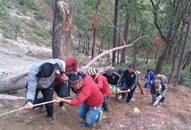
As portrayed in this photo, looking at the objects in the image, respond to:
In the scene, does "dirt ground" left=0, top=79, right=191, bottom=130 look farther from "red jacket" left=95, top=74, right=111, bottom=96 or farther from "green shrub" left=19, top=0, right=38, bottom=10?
"green shrub" left=19, top=0, right=38, bottom=10

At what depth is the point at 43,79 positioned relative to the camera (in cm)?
817

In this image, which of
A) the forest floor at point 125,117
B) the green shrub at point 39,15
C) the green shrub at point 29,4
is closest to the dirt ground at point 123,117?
the forest floor at point 125,117

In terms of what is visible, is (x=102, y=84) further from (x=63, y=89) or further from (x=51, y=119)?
(x=51, y=119)

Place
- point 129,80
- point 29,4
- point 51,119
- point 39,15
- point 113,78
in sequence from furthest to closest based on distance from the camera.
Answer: point 29,4 → point 39,15 → point 113,78 → point 129,80 → point 51,119

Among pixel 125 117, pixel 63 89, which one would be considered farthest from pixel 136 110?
pixel 63 89

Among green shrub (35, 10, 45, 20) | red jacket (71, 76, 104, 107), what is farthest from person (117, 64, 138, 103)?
green shrub (35, 10, 45, 20)

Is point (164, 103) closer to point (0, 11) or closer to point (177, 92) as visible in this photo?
point (177, 92)

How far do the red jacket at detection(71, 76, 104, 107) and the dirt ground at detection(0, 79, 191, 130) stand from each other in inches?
34.2

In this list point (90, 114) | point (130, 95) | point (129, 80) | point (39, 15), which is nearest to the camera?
point (90, 114)

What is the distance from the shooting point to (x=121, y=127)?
9703 millimetres

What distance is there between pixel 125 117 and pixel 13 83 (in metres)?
3.14

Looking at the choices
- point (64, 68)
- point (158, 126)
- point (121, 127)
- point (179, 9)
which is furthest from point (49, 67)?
point (179, 9)

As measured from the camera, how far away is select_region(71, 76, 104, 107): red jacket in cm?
772

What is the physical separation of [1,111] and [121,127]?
3.03 meters
